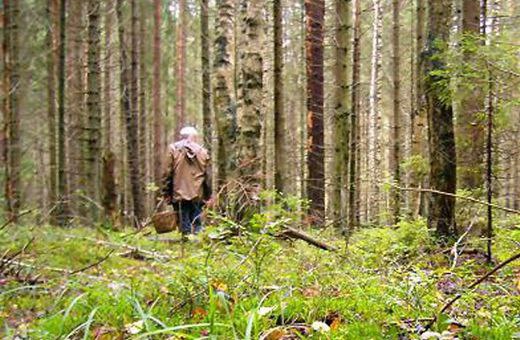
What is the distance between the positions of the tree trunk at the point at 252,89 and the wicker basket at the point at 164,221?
183 centimetres

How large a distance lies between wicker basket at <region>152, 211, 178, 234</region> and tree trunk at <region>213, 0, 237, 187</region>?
949 millimetres

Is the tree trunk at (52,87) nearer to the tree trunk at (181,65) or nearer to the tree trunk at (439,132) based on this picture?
the tree trunk at (181,65)

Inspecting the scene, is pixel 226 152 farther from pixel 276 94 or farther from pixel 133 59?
pixel 133 59

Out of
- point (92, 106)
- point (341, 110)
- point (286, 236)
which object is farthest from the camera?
point (341, 110)

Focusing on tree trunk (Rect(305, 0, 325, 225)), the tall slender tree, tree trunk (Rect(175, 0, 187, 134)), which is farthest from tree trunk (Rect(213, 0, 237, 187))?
tree trunk (Rect(175, 0, 187, 134))

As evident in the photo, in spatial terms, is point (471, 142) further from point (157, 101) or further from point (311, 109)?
point (157, 101)

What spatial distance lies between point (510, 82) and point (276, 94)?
5.15 metres

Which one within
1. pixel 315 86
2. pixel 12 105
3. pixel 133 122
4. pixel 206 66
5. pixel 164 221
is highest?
pixel 206 66

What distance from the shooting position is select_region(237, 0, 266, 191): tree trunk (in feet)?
23.3

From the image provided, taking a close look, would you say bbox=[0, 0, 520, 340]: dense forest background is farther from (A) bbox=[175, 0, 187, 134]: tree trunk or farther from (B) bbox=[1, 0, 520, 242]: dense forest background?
(A) bbox=[175, 0, 187, 134]: tree trunk

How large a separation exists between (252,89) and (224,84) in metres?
1.37

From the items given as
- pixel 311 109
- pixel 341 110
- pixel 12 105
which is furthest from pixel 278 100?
pixel 12 105

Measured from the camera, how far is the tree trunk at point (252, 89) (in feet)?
23.3

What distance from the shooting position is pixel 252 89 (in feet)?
23.6
